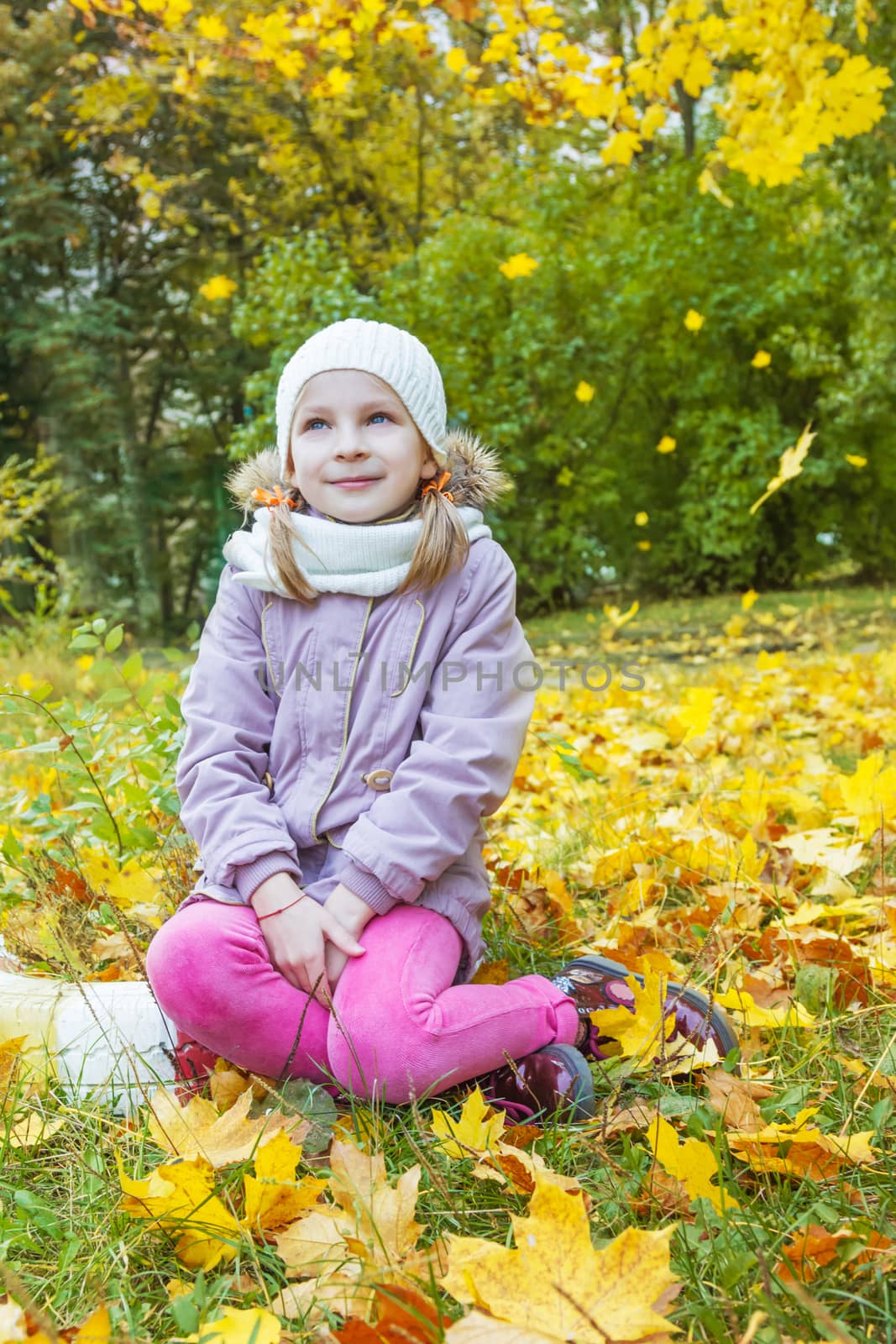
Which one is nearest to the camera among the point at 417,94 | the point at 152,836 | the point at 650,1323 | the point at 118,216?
the point at 650,1323

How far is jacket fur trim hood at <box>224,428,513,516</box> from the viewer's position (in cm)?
178

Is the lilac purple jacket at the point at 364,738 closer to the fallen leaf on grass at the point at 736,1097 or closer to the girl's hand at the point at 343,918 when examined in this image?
the girl's hand at the point at 343,918

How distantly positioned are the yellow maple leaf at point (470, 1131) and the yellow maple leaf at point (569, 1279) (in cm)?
28

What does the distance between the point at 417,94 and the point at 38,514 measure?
624cm

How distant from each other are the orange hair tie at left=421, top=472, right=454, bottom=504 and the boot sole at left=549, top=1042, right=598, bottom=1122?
83 cm

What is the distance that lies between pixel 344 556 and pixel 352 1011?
0.66 m

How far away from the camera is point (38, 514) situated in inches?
501

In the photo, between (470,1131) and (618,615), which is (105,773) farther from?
(618,615)

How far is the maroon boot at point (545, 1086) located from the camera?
1376 mm

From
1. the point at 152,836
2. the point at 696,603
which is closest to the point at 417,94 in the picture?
the point at 696,603

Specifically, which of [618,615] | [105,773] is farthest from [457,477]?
[618,615]

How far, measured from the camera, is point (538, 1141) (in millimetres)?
1290

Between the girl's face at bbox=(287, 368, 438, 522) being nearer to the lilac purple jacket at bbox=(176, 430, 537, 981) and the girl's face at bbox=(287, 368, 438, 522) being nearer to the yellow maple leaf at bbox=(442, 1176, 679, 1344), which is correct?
the lilac purple jacket at bbox=(176, 430, 537, 981)

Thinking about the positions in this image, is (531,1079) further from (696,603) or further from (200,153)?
(200,153)
